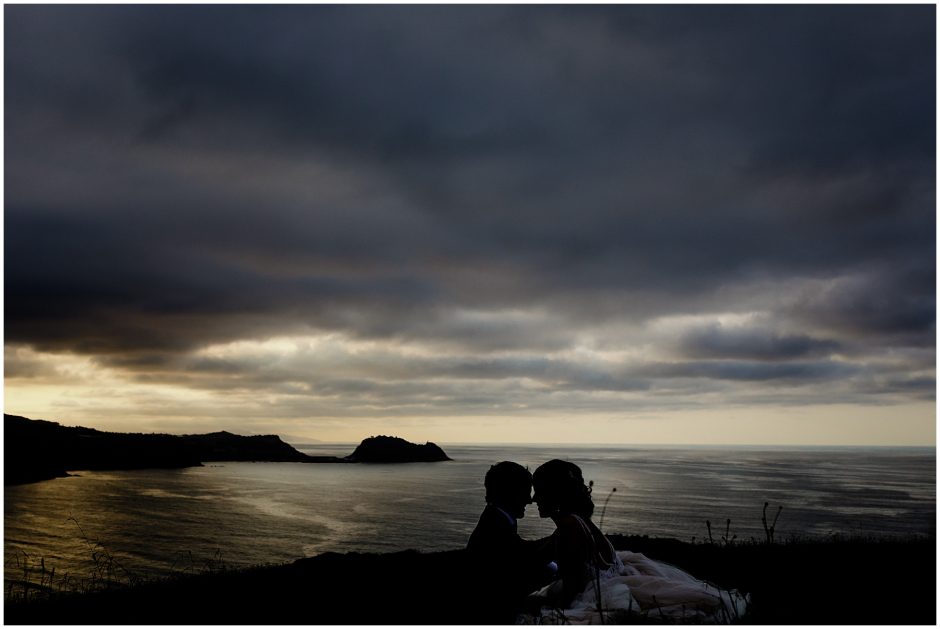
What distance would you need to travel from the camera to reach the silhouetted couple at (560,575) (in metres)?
8.00

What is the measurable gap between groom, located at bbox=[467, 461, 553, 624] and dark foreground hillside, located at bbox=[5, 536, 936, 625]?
35cm

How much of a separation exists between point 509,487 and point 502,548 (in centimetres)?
77

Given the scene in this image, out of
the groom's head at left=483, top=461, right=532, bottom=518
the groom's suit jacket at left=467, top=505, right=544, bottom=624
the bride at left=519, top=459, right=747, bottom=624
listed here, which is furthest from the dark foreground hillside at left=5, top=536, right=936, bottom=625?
the groom's head at left=483, top=461, right=532, bottom=518

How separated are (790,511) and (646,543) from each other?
7471 centimetres

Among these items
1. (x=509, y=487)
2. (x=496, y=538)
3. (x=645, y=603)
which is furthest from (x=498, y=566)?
(x=645, y=603)

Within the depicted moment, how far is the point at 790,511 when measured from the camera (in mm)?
80062

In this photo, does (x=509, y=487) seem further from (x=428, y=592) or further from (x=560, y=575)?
(x=428, y=592)

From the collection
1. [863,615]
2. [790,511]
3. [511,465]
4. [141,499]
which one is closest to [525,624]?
[511,465]

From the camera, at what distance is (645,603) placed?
815 cm

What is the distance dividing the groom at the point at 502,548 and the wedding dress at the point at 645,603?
407 millimetres

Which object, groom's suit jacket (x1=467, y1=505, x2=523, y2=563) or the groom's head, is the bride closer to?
the groom's head

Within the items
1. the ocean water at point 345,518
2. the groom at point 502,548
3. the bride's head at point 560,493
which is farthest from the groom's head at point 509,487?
the ocean water at point 345,518

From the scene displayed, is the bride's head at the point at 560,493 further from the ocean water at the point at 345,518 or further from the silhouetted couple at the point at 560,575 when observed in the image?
the ocean water at the point at 345,518

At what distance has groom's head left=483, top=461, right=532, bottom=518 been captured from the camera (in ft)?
26.9
